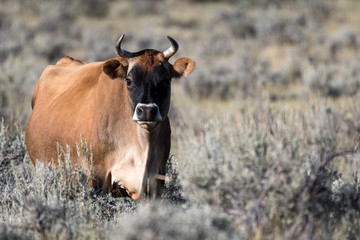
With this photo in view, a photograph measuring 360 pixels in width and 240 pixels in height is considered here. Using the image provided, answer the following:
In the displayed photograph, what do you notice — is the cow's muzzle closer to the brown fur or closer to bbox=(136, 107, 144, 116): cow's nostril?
bbox=(136, 107, 144, 116): cow's nostril

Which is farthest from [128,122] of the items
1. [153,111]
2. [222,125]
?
[222,125]

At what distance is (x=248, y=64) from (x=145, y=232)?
33.4 feet

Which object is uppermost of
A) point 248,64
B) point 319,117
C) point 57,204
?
point 248,64

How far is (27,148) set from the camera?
5.83m

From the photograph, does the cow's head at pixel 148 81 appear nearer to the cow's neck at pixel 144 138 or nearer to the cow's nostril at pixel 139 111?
the cow's nostril at pixel 139 111

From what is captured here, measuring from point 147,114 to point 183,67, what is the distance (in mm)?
954

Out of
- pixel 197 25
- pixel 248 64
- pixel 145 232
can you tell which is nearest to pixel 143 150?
pixel 145 232

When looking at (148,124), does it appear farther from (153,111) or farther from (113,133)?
(113,133)

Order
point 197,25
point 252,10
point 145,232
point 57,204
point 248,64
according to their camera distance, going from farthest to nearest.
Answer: point 252,10 → point 197,25 → point 248,64 → point 57,204 → point 145,232

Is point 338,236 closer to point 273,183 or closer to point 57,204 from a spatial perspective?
point 273,183

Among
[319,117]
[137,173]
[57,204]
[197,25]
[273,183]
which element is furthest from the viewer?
[197,25]

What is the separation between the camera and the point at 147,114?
4.06m

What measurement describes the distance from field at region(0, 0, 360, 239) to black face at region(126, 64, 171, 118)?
389mm

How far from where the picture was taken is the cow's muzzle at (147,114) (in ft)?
13.3
